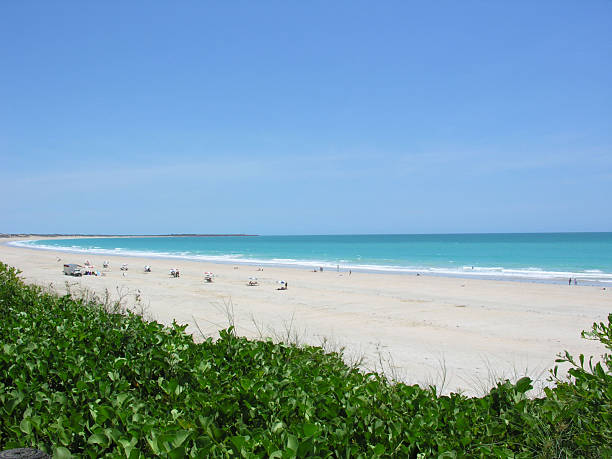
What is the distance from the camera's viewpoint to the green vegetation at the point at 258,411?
2.05 meters

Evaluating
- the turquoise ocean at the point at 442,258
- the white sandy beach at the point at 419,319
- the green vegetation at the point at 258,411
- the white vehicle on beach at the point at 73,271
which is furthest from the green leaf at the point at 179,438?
the turquoise ocean at the point at 442,258

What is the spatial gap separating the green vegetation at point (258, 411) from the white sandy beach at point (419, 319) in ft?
5.34

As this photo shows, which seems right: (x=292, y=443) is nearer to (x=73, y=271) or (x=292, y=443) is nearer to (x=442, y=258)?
(x=73, y=271)

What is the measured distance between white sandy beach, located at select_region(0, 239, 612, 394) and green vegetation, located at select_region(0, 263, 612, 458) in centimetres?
163

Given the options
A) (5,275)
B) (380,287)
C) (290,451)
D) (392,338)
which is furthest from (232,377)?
(380,287)

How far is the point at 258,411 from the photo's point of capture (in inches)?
94.2

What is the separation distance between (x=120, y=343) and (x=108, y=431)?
5.69ft

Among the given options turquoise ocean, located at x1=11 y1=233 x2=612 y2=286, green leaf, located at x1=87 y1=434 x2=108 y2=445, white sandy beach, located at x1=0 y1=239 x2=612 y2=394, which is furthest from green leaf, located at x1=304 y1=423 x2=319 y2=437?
turquoise ocean, located at x1=11 y1=233 x2=612 y2=286

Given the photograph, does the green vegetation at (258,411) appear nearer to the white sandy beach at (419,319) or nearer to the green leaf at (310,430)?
the green leaf at (310,430)

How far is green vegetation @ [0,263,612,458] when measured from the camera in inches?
80.8

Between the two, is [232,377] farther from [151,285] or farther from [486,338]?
[151,285]

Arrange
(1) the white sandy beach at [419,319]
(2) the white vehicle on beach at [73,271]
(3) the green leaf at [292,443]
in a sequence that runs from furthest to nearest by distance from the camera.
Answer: (2) the white vehicle on beach at [73,271] → (1) the white sandy beach at [419,319] → (3) the green leaf at [292,443]

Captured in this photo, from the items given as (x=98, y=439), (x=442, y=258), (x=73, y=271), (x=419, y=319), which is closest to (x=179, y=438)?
(x=98, y=439)

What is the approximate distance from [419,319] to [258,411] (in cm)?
977
